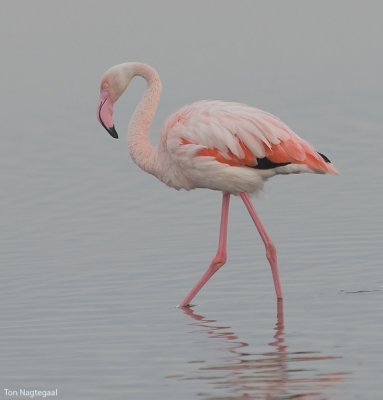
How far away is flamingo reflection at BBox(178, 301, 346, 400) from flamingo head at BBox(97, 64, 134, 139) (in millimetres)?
3185

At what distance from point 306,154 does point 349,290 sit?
1207 mm

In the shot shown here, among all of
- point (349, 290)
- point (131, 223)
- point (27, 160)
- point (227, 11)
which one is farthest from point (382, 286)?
point (227, 11)

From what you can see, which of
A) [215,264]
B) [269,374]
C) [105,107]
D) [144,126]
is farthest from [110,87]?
[269,374]

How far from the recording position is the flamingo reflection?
9734 millimetres

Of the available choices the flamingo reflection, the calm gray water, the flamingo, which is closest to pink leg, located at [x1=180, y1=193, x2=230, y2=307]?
the flamingo

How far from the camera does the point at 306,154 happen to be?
13.4 m

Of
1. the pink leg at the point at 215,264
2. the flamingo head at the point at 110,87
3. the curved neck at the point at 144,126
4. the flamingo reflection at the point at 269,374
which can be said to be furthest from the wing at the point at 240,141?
the flamingo reflection at the point at 269,374

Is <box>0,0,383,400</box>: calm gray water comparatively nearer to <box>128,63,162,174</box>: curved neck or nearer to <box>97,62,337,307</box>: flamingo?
<box>97,62,337,307</box>: flamingo

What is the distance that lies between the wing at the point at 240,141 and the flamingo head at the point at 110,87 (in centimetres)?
87

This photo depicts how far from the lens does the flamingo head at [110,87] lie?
46.2ft

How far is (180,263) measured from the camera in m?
14.8

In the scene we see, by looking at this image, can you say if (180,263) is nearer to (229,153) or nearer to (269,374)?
(229,153)

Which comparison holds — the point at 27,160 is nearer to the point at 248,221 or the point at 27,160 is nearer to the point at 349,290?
the point at 248,221

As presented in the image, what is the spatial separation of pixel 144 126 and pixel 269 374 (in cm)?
422
